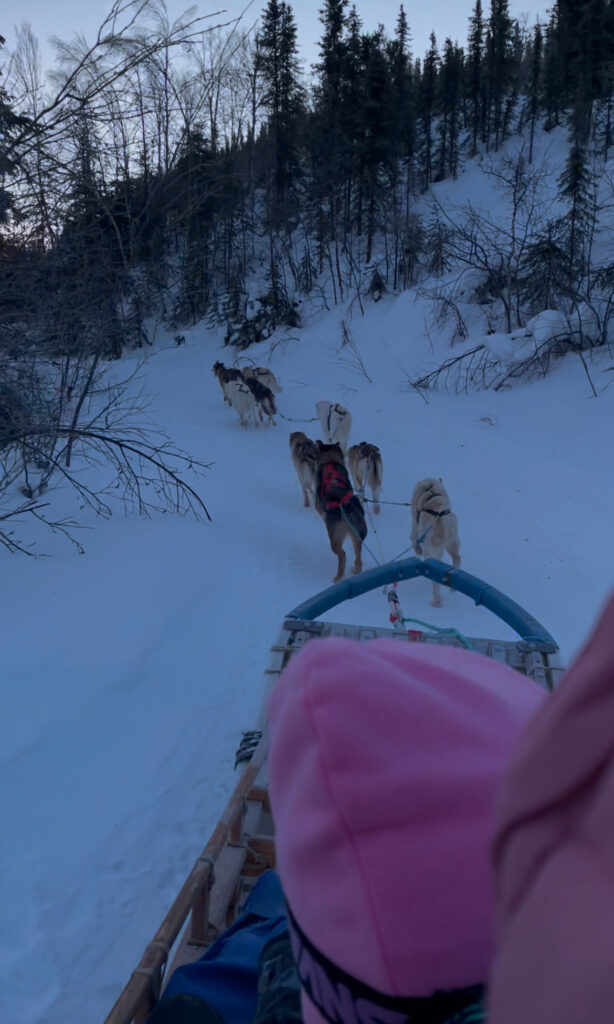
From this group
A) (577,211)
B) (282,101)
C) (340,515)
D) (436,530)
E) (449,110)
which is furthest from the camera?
(449,110)

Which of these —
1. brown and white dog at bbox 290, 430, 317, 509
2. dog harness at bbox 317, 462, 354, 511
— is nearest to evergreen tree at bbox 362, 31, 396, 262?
brown and white dog at bbox 290, 430, 317, 509

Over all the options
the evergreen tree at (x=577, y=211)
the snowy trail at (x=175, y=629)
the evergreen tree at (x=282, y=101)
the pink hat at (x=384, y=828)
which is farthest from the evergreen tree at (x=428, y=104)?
the pink hat at (x=384, y=828)

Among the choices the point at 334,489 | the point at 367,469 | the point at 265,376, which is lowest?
the point at 367,469

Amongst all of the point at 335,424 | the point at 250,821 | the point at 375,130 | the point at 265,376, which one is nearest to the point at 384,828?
the point at 250,821

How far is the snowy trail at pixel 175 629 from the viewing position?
9.66 feet

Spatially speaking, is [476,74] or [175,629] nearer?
[175,629]

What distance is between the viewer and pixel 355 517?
6.62 meters

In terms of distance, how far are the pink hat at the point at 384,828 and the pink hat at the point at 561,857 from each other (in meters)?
0.29

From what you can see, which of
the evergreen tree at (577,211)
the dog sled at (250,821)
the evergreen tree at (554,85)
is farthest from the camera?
the evergreen tree at (554,85)

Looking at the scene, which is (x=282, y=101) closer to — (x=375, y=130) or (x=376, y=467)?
(x=375, y=130)

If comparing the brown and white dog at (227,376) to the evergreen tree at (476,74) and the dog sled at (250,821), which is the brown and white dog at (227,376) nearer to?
the dog sled at (250,821)

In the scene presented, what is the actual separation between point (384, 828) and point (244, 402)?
43.7 feet

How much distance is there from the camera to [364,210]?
2792 centimetres

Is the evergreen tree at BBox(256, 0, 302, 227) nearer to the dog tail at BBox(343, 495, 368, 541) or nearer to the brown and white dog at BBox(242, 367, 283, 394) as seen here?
the brown and white dog at BBox(242, 367, 283, 394)
